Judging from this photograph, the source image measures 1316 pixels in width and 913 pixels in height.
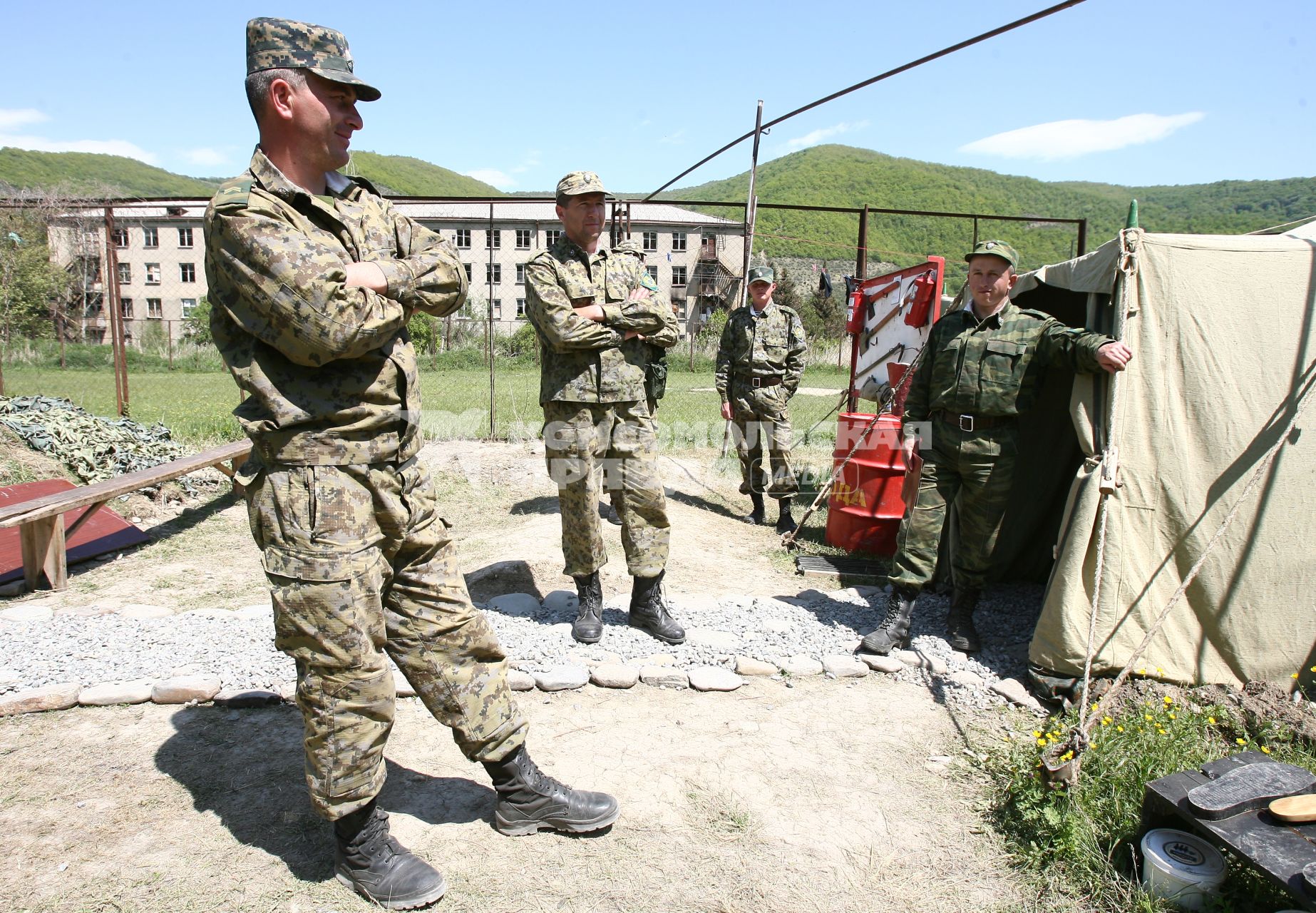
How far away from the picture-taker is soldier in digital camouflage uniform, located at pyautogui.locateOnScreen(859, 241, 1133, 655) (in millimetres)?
3930

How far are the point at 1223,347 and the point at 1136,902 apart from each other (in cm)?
249

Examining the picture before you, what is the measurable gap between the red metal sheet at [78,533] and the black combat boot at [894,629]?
5.29 metres

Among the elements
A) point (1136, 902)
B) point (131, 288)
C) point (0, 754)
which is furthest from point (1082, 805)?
point (131, 288)

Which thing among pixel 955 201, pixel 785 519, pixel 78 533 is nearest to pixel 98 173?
pixel 955 201

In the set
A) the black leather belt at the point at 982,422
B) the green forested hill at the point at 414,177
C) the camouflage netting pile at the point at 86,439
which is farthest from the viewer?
the green forested hill at the point at 414,177

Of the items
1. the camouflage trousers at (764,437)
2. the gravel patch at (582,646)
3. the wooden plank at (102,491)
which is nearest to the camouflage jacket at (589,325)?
the gravel patch at (582,646)

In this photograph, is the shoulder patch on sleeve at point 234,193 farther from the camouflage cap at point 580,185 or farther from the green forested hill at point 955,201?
the green forested hill at point 955,201

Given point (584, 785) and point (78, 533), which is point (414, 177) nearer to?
point (78, 533)

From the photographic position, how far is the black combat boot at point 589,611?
4.17 meters

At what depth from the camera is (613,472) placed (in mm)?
4238

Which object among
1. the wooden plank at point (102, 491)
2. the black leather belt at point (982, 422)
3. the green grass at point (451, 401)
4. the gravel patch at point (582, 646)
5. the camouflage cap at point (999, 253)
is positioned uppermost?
the camouflage cap at point (999, 253)

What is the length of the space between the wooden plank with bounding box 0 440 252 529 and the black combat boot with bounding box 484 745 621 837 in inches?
146

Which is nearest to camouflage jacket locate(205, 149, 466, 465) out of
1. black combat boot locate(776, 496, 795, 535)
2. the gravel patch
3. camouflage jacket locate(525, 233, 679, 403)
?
camouflage jacket locate(525, 233, 679, 403)

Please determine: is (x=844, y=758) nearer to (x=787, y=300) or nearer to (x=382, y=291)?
(x=382, y=291)
